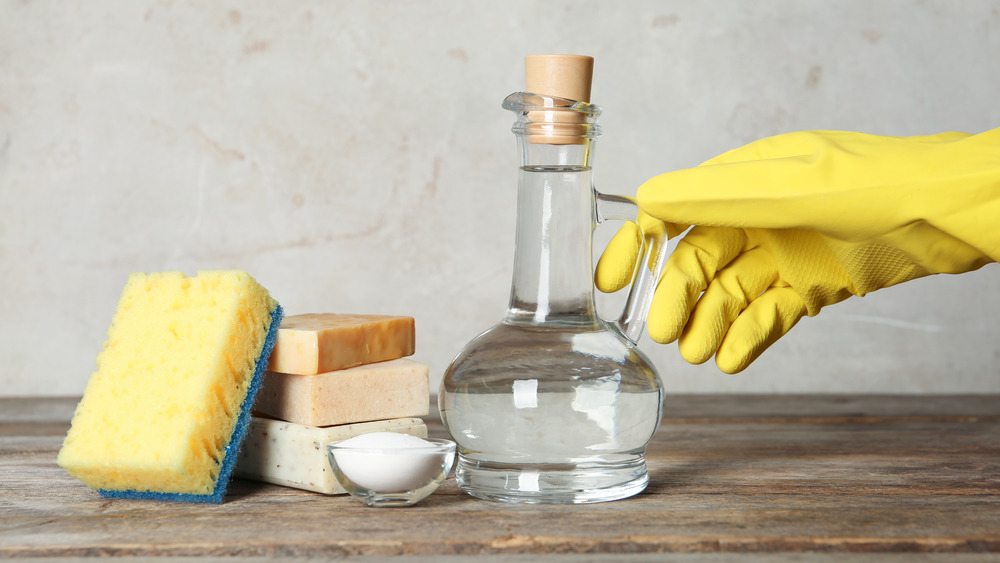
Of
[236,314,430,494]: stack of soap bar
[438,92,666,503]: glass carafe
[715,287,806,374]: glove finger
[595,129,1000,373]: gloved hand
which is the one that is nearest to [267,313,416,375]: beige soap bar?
[236,314,430,494]: stack of soap bar

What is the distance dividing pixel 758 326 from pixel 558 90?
1.06 ft

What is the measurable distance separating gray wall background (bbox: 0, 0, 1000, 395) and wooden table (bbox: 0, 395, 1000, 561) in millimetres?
841

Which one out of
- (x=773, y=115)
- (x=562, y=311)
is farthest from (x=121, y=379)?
(x=773, y=115)

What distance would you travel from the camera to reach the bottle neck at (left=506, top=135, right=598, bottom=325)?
0.74 metres

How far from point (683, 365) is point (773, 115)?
1.82ft

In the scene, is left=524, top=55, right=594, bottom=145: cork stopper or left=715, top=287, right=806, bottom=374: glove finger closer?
left=524, top=55, right=594, bottom=145: cork stopper

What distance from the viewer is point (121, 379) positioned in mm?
787

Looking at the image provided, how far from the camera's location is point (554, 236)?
2.42ft

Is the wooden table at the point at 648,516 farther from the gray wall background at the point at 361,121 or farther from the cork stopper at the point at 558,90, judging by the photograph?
the gray wall background at the point at 361,121

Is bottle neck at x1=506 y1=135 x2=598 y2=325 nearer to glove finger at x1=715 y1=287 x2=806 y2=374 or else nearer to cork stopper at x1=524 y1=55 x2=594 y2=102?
cork stopper at x1=524 y1=55 x2=594 y2=102

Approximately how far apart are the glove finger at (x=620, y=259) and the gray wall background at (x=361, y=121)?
38.8 inches

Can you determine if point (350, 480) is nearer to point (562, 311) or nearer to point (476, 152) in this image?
point (562, 311)

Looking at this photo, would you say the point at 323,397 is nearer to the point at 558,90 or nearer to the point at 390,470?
the point at 390,470

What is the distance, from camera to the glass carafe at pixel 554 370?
71 centimetres
